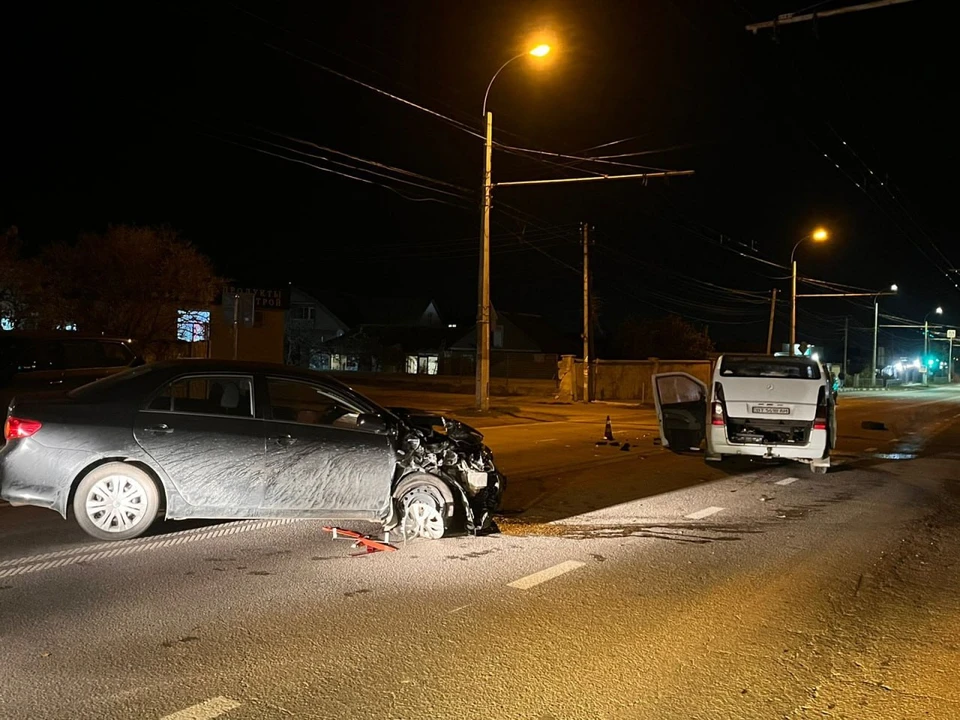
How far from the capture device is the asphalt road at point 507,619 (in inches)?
164

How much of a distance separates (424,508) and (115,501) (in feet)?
8.39

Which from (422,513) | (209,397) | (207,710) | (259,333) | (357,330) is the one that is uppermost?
(357,330)

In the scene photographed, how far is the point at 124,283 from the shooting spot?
24.9m

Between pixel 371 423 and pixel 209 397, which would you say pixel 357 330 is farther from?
pixel 371 423

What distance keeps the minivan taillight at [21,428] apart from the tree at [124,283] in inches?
735

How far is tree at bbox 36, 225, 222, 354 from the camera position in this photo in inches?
966

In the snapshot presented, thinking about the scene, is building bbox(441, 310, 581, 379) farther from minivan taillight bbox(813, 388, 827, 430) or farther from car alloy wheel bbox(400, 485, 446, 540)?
car alloy wheel bbox(400, 485, 446, 540)

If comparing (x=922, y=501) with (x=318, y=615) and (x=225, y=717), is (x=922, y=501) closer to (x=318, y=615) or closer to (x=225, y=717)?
(x=318, y=615)

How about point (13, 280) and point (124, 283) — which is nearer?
point (13, 280)

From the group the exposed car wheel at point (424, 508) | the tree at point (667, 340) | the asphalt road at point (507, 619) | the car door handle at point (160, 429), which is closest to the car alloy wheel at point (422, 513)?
the exposed car wheel at point (424, 508)

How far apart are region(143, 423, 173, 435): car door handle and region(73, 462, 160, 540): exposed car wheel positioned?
332 millimetres

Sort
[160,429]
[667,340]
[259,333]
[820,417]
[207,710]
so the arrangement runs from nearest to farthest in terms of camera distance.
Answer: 1. [207,710]
2. [160,429]
3. [820,417]
4. [259,333]
5. [667,340]

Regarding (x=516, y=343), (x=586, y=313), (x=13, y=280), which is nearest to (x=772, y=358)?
(x=586, y=313)

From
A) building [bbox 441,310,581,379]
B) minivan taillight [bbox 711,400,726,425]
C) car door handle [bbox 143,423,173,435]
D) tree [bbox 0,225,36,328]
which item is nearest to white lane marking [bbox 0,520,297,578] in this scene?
car door handle [bbox 143,423,173,435]
